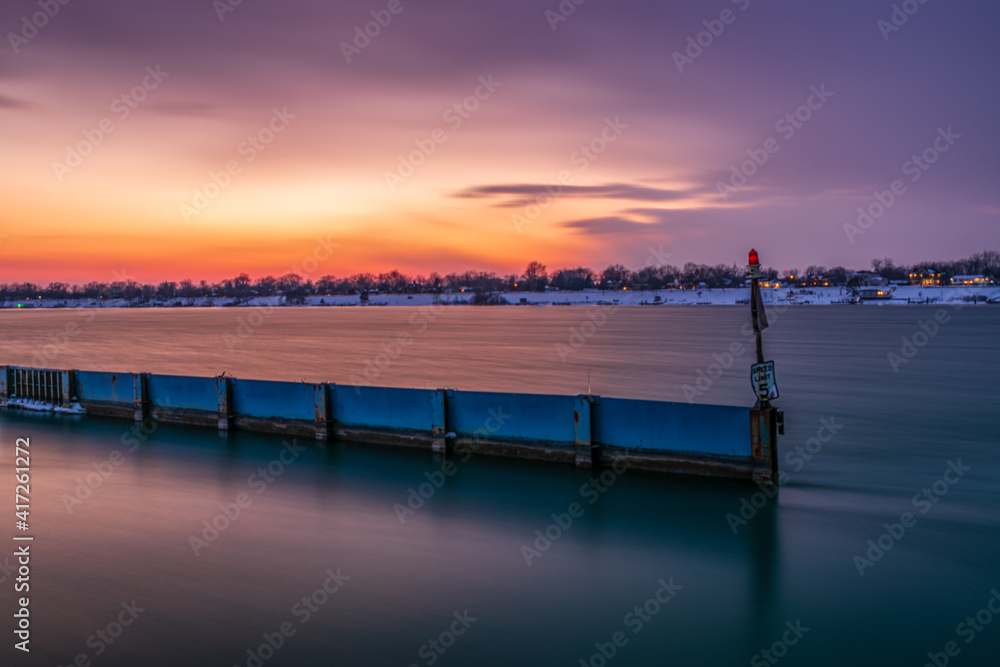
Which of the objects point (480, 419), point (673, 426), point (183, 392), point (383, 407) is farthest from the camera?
point (183, 392)

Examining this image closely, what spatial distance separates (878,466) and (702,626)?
10.5 meters

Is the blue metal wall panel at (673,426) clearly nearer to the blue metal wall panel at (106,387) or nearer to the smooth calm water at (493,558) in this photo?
the smooth calm water at (493,558)

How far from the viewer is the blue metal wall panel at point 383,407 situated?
16.7m

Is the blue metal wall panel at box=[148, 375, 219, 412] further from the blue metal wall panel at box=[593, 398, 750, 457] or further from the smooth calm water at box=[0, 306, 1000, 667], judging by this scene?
the blue metal wall panel at box=[593, 398, 750, 457]

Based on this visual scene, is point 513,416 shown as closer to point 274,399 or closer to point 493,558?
point 493,558

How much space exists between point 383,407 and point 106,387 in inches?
432

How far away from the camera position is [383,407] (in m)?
17.1

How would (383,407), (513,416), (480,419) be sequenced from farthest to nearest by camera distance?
(383,407) → (480,419) → (513,416)

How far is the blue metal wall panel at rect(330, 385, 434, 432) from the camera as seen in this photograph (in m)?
16.7

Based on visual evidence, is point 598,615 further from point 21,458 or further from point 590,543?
point 21,458

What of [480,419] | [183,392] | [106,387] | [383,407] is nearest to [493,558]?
[480,419]

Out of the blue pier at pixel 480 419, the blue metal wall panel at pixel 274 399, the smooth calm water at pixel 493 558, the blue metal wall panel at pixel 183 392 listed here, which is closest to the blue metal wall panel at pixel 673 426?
the blue pier at pixel 480 419

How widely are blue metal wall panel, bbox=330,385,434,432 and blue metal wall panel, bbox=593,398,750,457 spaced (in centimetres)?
418

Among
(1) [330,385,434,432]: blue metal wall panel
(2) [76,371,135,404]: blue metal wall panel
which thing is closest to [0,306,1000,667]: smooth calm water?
(1) [330,385,434,432]: blue metal wall panel
